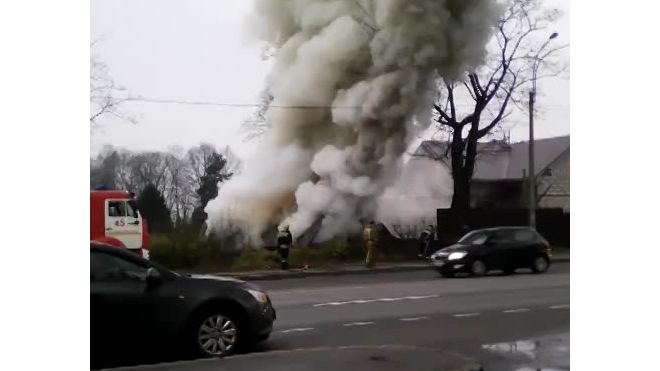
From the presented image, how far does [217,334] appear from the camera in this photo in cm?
554

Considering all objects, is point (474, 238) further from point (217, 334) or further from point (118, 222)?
point (118, 222)

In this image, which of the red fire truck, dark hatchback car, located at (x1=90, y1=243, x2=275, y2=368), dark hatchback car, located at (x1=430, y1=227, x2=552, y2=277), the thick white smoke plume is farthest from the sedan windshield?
the red fire truck

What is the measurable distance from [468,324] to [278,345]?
179 cm

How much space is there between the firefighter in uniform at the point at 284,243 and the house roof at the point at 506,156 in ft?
4.75

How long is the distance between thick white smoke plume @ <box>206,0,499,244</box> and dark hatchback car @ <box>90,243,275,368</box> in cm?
58

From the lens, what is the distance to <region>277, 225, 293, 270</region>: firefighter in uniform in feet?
19.2

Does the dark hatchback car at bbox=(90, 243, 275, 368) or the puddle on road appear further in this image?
the puddle on road

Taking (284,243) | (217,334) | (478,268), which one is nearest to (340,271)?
(284,243)

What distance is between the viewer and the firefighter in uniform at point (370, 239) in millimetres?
6086

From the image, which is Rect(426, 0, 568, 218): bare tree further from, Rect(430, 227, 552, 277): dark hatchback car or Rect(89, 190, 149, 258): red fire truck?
Rect(89, 190, 149, 258): red fire truck

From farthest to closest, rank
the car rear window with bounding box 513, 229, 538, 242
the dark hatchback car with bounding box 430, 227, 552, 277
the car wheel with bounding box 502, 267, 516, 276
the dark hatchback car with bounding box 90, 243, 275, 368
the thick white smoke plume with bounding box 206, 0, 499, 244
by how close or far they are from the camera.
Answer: the car wheel with bounding box 502, 267, 516, 276 < the car rear window with bounding box 513, 229, 538, 242 < the dark hatchback car with bounding box 430, 227, 552, 277 < the thick white smoke plume with bounding box 206, 0, 499, 244 < the dark hatchback car with bounding box 90, 243, 275, 368

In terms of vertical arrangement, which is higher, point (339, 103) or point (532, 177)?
point (339, 103)

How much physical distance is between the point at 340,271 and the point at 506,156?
195 cm

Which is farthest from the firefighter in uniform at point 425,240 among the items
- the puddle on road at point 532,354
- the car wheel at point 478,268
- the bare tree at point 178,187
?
the bare tree at point 178,187
